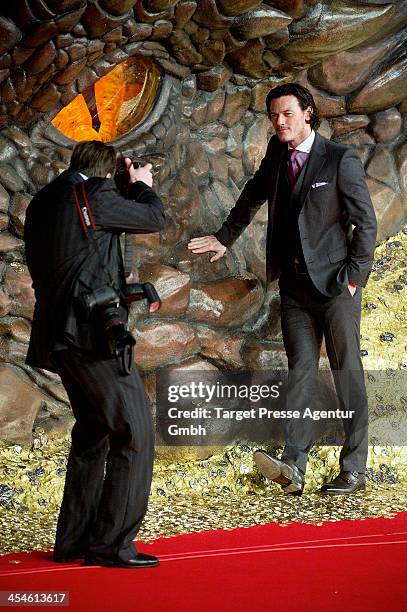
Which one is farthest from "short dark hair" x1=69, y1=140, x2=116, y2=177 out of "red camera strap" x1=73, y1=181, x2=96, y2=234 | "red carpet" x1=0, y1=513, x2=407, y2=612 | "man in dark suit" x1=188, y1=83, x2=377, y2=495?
"red carpet" x1=0, y1=513, x2=407, y2=612

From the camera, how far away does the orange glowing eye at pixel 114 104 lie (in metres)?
4.72

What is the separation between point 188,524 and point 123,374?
92 centimetres

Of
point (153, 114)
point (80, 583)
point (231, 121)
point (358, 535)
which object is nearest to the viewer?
point (80, 583)

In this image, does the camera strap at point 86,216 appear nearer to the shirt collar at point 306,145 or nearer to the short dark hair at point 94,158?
the short dark hair at point 94,158

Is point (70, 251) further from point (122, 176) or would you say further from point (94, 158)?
point (122, 176)

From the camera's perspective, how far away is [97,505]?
3.40 metres

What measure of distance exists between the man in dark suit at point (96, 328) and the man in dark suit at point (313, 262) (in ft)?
3.29

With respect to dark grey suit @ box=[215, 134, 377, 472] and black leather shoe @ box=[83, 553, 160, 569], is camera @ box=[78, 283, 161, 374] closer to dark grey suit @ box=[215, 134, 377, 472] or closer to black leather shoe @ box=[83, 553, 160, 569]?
black leather shoe @ box=[83, 553, 160, 569]

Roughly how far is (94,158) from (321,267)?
1298mm

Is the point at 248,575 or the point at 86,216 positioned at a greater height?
the point at 86,216

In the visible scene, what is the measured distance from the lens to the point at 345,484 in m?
4.33

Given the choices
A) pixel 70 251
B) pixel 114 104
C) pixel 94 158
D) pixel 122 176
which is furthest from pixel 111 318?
pixel 114 104

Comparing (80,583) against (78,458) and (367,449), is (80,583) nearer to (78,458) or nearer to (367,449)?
(78,458)

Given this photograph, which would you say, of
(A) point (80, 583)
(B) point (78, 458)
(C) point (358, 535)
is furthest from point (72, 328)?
(C) point (358, 535)
